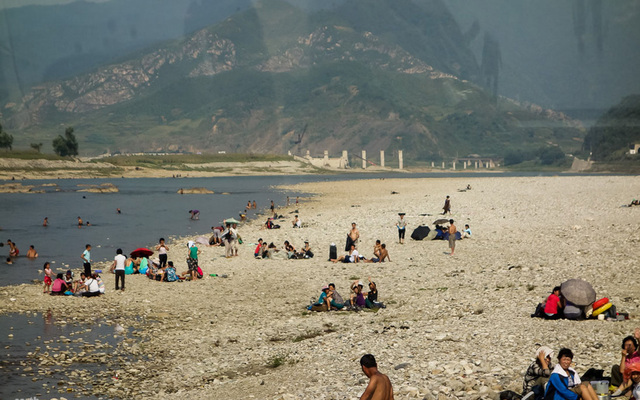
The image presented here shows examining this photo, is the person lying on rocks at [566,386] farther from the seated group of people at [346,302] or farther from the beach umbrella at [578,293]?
the seated group of people at [346,302]

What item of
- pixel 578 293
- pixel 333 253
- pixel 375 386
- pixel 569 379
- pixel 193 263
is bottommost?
pixel 569 379

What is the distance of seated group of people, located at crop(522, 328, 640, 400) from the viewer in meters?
11.1

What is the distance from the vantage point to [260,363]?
1720 cm

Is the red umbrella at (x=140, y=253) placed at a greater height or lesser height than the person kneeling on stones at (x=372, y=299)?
greater

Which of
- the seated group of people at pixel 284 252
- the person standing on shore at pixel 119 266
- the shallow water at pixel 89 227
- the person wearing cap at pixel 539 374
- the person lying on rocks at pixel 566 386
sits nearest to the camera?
the person lying on rocks at pixel 566 386

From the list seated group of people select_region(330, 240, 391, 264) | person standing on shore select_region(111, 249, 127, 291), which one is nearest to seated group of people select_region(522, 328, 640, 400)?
person standing on shore select_region(111, 249, 127, 291)

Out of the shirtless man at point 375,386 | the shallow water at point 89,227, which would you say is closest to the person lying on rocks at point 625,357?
the shirtless man at point 375,386

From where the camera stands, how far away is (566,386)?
36.6 ft

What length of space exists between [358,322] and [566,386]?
10057 millimetres

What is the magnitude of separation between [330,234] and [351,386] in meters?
30.7

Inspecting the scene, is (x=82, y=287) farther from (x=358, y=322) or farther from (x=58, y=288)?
(x=358, y=322)

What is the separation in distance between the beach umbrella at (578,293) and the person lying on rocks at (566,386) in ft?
22.2

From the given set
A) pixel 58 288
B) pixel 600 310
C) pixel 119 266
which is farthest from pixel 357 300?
pixel 58 288

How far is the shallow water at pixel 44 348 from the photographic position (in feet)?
51.4
